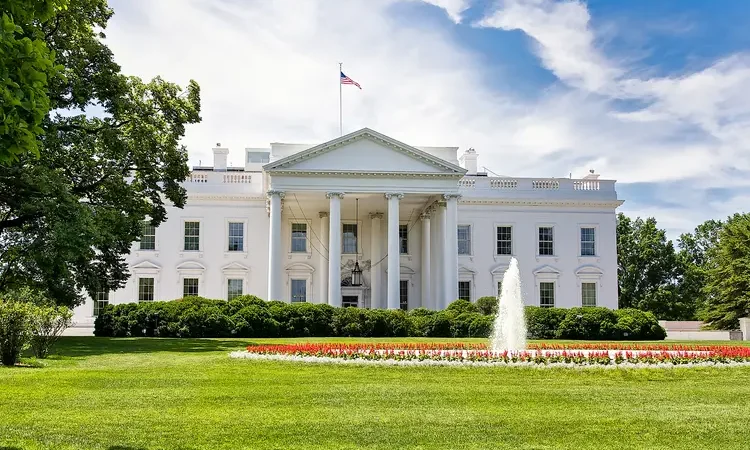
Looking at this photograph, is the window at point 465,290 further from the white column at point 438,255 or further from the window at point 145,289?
the window at point 145,289

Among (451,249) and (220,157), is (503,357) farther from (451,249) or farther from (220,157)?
(220,157)

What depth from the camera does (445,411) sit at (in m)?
10.7

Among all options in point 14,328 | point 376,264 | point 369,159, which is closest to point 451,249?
point 369,159

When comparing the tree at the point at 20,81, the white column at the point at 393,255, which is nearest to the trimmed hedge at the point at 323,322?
the white column at the point at 393,255

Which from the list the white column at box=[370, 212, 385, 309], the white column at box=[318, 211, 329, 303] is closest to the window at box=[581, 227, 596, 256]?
the white column at box=[370, 212, 385, 309]

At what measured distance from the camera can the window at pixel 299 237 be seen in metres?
44.4

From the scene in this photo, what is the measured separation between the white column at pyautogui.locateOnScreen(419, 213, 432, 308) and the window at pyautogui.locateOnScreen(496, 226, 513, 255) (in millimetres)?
5178

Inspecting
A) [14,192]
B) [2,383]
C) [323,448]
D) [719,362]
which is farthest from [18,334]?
[719,362]

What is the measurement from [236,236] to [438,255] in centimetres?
1236

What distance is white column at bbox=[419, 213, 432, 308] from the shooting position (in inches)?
1670

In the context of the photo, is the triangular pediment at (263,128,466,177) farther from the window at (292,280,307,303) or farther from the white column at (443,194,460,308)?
the window at (292,280,307,303)

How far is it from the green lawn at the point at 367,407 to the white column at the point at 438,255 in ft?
74.1

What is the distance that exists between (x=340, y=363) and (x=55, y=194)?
1137 cm

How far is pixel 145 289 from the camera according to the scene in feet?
141
